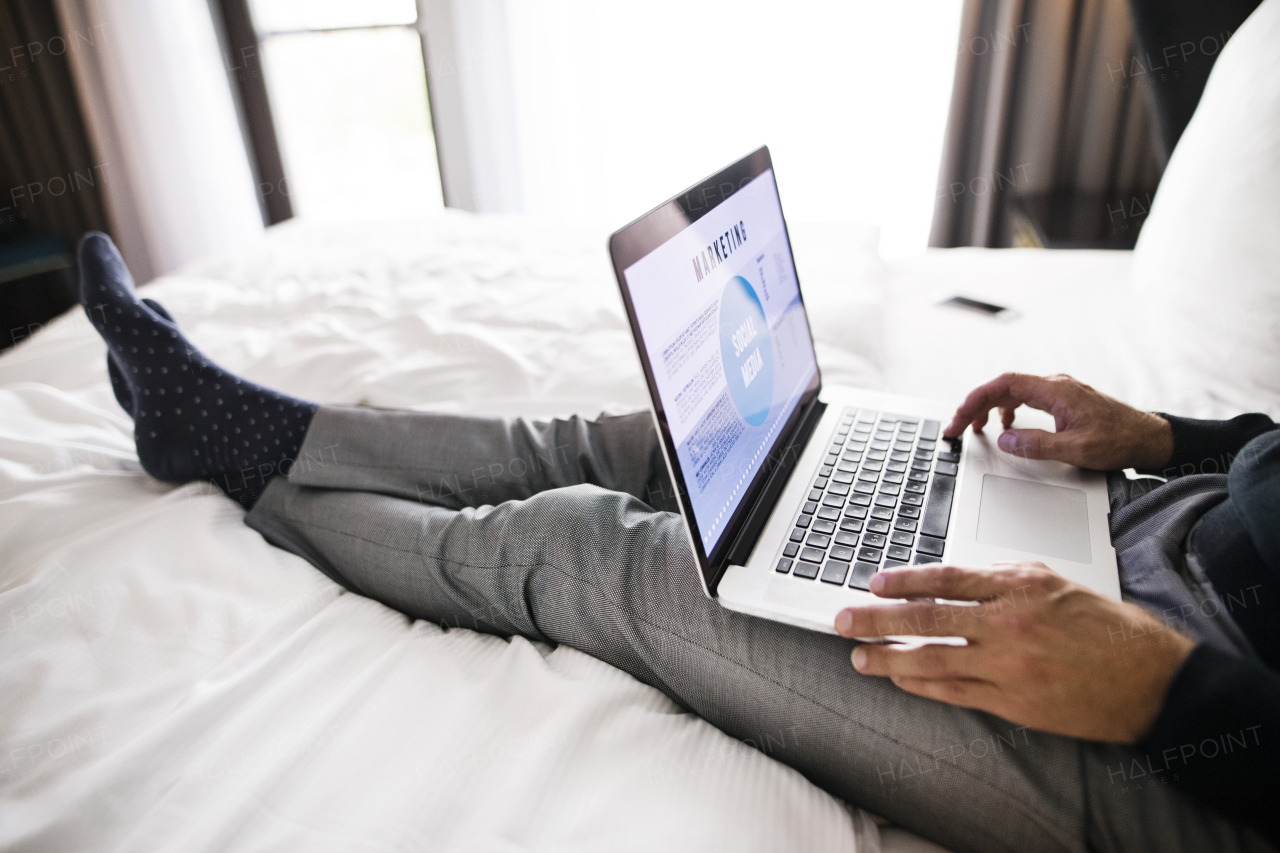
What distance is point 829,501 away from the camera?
68cm

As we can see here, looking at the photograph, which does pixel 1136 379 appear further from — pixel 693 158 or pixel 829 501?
pixel 693 158

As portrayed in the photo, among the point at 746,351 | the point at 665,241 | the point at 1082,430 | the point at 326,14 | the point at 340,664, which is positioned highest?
the point at 326,14

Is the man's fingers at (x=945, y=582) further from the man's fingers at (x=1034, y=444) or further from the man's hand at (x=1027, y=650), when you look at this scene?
the man's fingers at (x=1034, y=444)

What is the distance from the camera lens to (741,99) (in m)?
2.39

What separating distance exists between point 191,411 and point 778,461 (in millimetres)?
707

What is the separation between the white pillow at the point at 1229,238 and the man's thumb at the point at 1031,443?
0.36 metres

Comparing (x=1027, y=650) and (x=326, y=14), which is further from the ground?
(x=326, y=14)

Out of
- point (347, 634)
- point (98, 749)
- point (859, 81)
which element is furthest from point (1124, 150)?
point (98, 749)

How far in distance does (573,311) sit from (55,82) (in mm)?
2680

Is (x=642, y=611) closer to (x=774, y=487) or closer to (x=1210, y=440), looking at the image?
(x=774, y=487)

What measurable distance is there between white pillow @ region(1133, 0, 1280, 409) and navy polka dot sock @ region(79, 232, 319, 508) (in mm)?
1142

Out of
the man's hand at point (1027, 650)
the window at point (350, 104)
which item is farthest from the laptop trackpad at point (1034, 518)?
the window at point (350, 104)

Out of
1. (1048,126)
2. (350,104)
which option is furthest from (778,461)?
(350,104)

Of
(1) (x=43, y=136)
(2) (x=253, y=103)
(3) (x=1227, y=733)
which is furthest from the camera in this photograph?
(2) (x=253, y=103)
